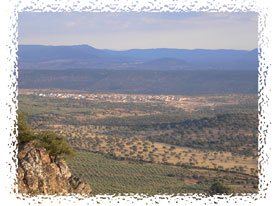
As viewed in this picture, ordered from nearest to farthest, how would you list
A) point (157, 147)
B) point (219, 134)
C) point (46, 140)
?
point (46, 140) → point (157, 147) → point (219, 134)

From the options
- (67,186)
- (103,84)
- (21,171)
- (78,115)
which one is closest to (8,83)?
(21,171)

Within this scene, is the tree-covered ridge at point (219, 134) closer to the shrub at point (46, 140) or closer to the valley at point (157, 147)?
the valley at point (157, 147)

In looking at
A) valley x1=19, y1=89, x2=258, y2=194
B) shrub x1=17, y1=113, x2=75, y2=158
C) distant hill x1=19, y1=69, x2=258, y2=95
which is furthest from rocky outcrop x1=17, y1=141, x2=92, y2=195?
distant hill x1=19, y1=69, x2=258, y2=95

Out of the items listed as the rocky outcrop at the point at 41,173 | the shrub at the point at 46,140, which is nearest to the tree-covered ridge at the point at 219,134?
the shrub at the point at 46,140

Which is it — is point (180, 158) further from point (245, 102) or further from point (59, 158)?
Result: point (245, 102)

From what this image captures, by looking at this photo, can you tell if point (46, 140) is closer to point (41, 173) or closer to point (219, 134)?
point (41, 173)

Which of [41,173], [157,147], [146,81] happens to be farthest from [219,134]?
[146,81]

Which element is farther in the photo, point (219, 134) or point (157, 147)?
point (219, 134)

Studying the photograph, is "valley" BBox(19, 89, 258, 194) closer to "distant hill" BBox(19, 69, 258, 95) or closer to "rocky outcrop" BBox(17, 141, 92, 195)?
"rocky outcrop" BBox(17, 141, 92, 195)
